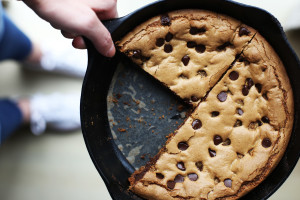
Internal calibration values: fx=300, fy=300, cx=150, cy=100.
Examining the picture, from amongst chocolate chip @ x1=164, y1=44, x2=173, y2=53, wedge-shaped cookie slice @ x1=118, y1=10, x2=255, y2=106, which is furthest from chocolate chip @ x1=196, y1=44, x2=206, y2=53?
chocolate chip @ x1=164, y1=44, x2=173, y2=53

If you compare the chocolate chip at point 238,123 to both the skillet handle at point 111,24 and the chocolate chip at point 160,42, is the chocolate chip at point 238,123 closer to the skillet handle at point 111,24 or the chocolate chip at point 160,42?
the chocolate chip at point 160,42

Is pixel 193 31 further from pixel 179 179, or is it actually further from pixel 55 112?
pixel 55 112

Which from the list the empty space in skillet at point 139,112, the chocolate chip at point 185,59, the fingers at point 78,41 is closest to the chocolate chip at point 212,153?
the empty space in skillet at point 139,112

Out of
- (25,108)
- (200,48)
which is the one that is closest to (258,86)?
(200,48)

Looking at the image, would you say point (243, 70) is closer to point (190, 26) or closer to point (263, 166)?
point (190, 26)

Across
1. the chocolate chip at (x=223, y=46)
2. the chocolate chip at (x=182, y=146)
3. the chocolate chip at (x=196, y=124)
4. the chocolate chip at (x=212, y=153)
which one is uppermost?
the chocolate chip at (x=223, y=46)
